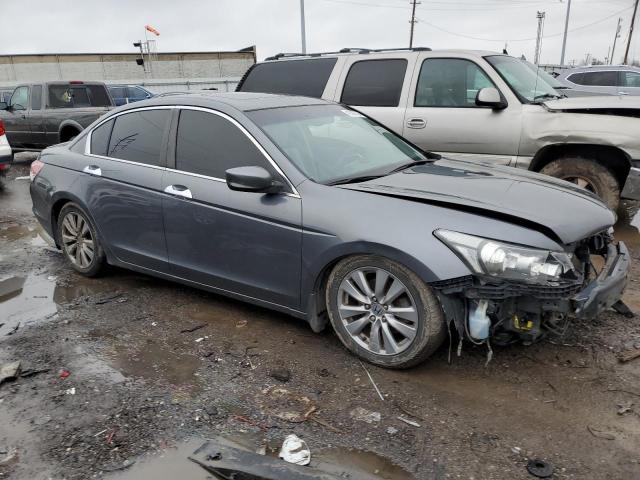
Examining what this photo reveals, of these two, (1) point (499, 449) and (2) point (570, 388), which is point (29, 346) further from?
(2) point (570, 388)

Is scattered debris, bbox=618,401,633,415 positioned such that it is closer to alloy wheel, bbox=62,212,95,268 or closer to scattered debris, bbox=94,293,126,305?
scattered debris, bbox=94,293,126,305

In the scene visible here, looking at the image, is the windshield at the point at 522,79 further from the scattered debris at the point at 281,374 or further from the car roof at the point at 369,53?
the scattered debris at the point at 281,374

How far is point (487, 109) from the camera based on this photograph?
6.16 meters

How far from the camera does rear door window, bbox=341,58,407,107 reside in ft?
21.9

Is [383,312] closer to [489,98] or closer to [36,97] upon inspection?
[489,98]

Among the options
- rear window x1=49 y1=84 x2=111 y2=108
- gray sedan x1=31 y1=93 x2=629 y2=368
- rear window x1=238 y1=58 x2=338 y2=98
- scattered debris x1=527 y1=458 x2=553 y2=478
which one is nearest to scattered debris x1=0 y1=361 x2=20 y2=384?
gray sedan x1=31 y1=93 x2=629 y2=368


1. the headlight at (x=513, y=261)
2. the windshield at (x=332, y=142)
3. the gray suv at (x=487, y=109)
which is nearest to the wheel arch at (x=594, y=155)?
the gray suv at (x=487, y=109)

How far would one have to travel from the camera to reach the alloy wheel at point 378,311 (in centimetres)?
320

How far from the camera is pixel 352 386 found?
324cm

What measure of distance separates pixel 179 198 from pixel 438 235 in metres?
2.00

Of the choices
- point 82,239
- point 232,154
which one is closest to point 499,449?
point 232,154

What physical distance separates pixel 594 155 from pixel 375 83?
2.67 m

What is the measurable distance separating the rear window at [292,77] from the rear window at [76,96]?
19.8 feet

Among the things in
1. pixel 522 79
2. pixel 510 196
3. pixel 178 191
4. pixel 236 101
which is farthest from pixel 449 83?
pixel 178 191
